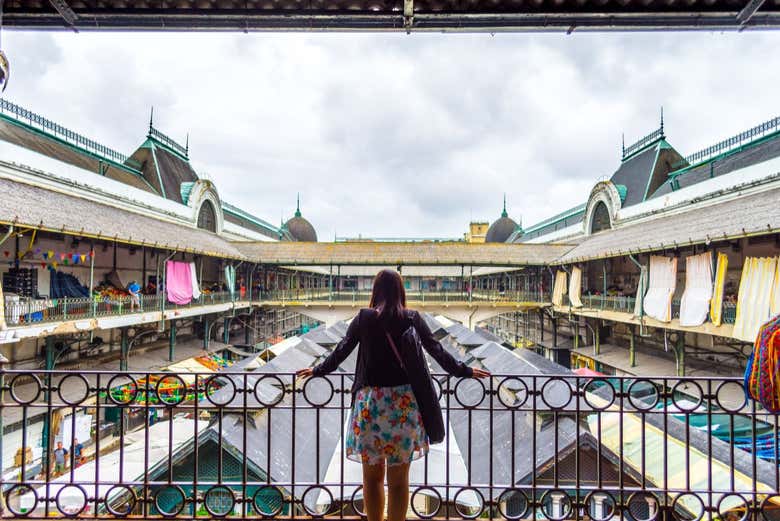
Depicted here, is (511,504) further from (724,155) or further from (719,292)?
(724,155)

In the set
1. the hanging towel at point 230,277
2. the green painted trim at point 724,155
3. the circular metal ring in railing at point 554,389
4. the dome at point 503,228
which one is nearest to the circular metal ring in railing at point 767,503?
the circular metal ring in railing at point 554,389

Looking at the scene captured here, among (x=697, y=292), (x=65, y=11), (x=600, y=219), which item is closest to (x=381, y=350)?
(x=65, y=11)

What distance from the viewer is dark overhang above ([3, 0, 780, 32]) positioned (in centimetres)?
326

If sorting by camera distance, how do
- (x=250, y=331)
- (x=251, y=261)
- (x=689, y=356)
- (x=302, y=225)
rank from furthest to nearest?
(x=302, y=225), (x=250, y=331), (x=251, y=261), (x=689, y=356)

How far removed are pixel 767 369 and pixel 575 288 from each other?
17.5 meters

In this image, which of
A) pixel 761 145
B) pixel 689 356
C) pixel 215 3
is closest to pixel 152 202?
pixel 215 3

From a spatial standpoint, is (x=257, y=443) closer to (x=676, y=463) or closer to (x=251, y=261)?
(x=676, y=463)

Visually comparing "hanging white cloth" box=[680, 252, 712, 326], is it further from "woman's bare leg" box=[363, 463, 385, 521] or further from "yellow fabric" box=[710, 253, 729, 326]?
"woman's bare leg" box=[363, 463, 385, 521]

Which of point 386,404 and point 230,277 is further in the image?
point 230,277

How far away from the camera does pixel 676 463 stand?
18.4ft

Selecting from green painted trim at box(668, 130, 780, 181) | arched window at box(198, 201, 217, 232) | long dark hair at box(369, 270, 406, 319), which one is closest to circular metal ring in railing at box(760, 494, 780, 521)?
long dark hair at box(369, 270, 406, 319)

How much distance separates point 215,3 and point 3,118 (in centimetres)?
1484

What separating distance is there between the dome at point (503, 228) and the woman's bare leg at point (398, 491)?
44980 millimetres

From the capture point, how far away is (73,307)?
10820mm
